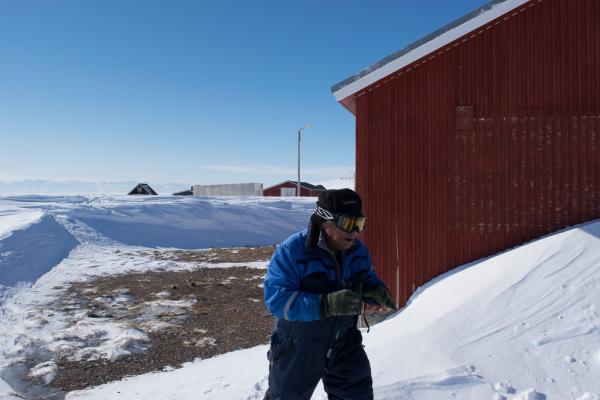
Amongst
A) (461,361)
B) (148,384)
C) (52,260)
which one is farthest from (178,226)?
(461,361)

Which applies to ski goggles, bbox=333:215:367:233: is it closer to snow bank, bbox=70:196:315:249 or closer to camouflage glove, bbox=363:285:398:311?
camouflage glove, bbox=363:285:398:311

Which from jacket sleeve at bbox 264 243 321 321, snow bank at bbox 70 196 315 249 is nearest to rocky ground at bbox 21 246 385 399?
jacket sleeve at bbox 264 243 321 321

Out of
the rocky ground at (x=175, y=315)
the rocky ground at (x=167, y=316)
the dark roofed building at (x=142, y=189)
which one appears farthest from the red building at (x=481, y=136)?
the dark roofed building at (x=142, y=189)

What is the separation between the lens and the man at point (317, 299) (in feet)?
8.11

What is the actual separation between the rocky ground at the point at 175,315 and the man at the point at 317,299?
12.0 feet

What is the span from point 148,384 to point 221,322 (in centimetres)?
279

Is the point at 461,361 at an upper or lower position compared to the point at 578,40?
lower

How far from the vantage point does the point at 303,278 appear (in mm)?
2600

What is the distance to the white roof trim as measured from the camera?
6.60 metres

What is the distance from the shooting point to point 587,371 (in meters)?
3.67

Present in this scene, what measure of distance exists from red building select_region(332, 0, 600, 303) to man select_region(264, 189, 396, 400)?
173 inches

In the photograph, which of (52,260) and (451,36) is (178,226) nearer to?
(52,260)

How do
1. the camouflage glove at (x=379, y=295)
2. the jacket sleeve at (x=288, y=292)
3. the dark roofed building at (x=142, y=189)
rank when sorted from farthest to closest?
1. the dark roofed building at (x=142, y=189)
2. the camouflage glove at (x=379, y=295)
3. the jacket sleeve at (x=288, y=292)

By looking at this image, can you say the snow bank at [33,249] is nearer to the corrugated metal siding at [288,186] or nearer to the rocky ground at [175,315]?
the rocky ground at [175,315]
